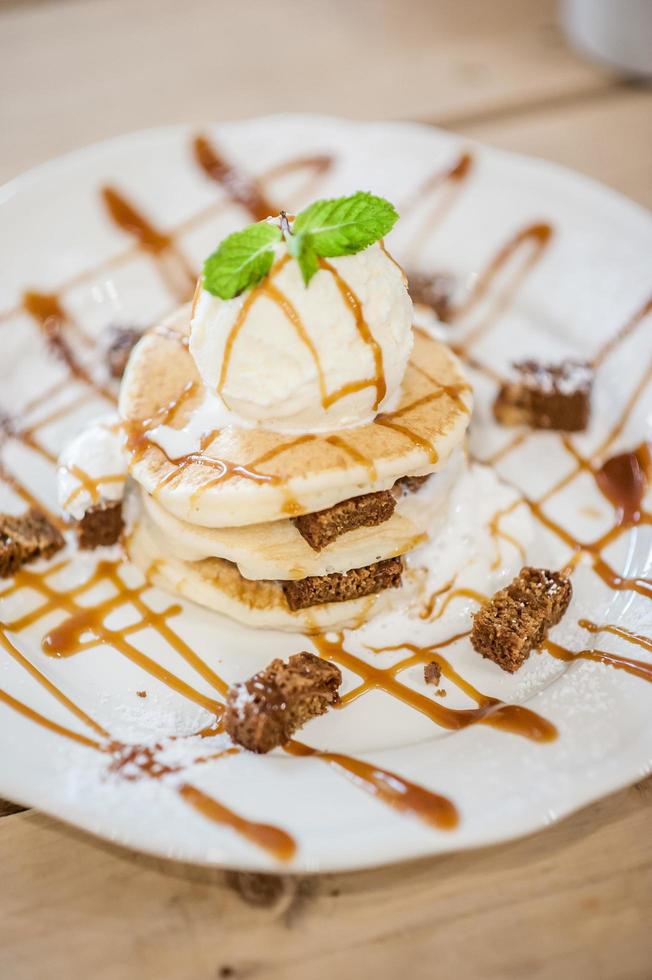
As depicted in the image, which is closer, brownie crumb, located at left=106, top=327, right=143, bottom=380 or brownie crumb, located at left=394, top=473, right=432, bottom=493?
brownie crumb, located at left=394, top=473, right=432, bottom=493

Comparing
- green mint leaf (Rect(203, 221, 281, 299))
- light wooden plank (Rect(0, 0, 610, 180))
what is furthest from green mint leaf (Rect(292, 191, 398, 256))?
light wooden plank (Rect(0, 0, 610, 180))

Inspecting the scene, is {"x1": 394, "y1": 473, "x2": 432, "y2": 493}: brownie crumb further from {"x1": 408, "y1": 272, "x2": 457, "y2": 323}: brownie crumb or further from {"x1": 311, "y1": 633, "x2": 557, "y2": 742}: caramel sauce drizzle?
{"x1": 408, "y1": 272, "x2": 457, "y2": 323}: brownie crumb

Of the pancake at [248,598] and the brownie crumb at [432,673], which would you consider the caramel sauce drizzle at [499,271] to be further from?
the brownie crumb at [432,673]

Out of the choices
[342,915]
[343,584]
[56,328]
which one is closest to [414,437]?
[343,584]

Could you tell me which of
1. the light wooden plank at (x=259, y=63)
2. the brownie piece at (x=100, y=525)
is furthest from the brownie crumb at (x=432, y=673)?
the light wooden plank at (x=259, y=63)

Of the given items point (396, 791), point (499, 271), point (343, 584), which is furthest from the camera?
point (499, 271)

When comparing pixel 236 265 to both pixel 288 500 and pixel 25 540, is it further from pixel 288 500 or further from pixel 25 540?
pixel 25 540
